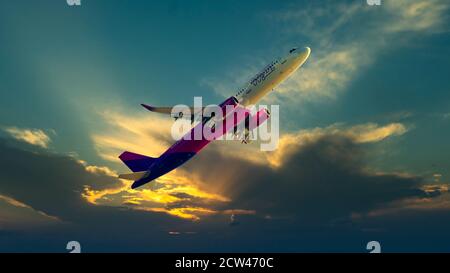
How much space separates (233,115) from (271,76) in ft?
36.3

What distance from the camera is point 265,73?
70438mm

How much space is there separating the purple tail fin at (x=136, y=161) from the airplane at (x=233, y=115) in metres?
0.47

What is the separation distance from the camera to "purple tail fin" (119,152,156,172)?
86019mm

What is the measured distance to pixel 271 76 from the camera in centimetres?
6975

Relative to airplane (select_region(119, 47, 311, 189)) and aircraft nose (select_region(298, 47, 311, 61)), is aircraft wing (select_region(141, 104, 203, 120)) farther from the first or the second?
aircraft nose (select_region(298, 47, 311, 61))

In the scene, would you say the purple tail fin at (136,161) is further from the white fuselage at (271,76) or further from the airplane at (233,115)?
the white fuselage at (271,76)

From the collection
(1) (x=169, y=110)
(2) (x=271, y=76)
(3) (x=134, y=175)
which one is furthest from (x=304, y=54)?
(3) (x=134, y=175)

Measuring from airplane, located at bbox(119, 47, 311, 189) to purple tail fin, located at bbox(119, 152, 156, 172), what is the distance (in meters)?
0.47

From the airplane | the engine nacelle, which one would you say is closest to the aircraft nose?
the airplane

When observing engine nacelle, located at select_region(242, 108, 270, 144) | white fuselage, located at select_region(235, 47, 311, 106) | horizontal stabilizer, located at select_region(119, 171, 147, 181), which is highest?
white fuselage, located at select_region(235, 47, 311, 106)
